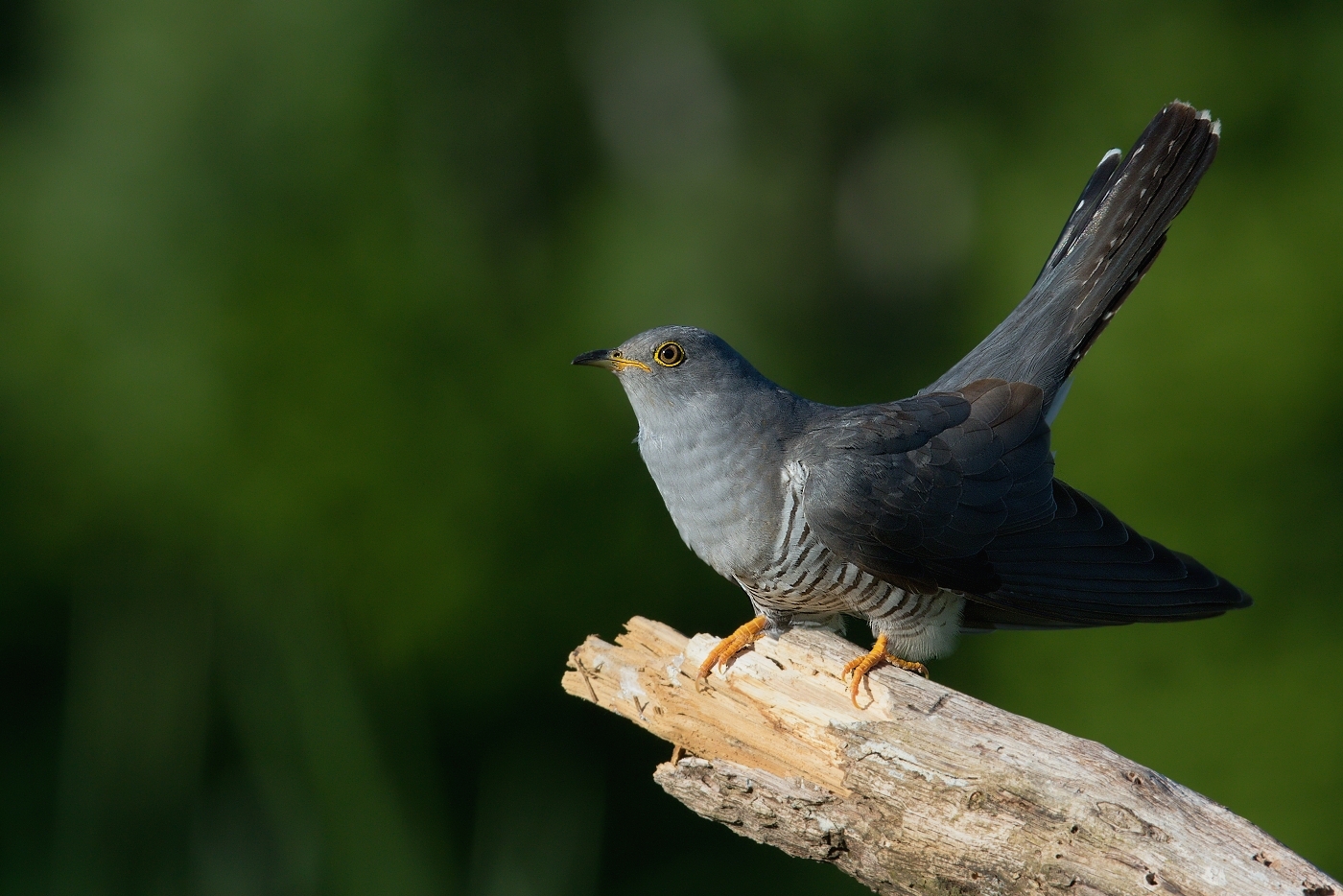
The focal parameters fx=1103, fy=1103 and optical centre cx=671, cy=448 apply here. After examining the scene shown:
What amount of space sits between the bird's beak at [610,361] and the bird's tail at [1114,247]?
37.9 inches

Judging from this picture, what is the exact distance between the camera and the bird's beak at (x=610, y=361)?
7.95ft

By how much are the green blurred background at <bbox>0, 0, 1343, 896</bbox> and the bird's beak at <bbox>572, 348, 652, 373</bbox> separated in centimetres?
216

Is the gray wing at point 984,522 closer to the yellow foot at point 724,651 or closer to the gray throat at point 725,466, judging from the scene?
the gray throat at point 725,466

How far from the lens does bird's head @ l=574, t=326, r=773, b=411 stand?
2412 mm

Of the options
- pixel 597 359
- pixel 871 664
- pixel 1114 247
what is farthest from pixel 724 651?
pixel 1114 247

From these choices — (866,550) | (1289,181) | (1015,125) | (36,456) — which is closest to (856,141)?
(1015,125)

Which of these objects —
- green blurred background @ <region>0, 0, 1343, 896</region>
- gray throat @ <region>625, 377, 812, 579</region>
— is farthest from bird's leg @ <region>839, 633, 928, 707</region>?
green blurred background @ <region>0, 0, 1343, 896</region>

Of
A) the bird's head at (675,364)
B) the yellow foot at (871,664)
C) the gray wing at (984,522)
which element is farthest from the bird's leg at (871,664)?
the bird's head at (675,364)

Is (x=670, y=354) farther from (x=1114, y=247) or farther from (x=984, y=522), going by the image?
(x=1114, y=247)

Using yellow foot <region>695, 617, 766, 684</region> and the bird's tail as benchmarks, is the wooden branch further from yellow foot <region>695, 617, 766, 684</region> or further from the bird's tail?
the bird's tail

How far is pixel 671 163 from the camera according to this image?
22.5 ft

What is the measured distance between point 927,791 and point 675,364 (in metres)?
1.02

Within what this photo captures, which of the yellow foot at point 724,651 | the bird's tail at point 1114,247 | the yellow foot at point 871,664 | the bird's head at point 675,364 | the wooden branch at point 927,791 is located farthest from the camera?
the bird's tail at point 1114,247

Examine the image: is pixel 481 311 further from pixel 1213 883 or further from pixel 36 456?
pixel 1213 883
